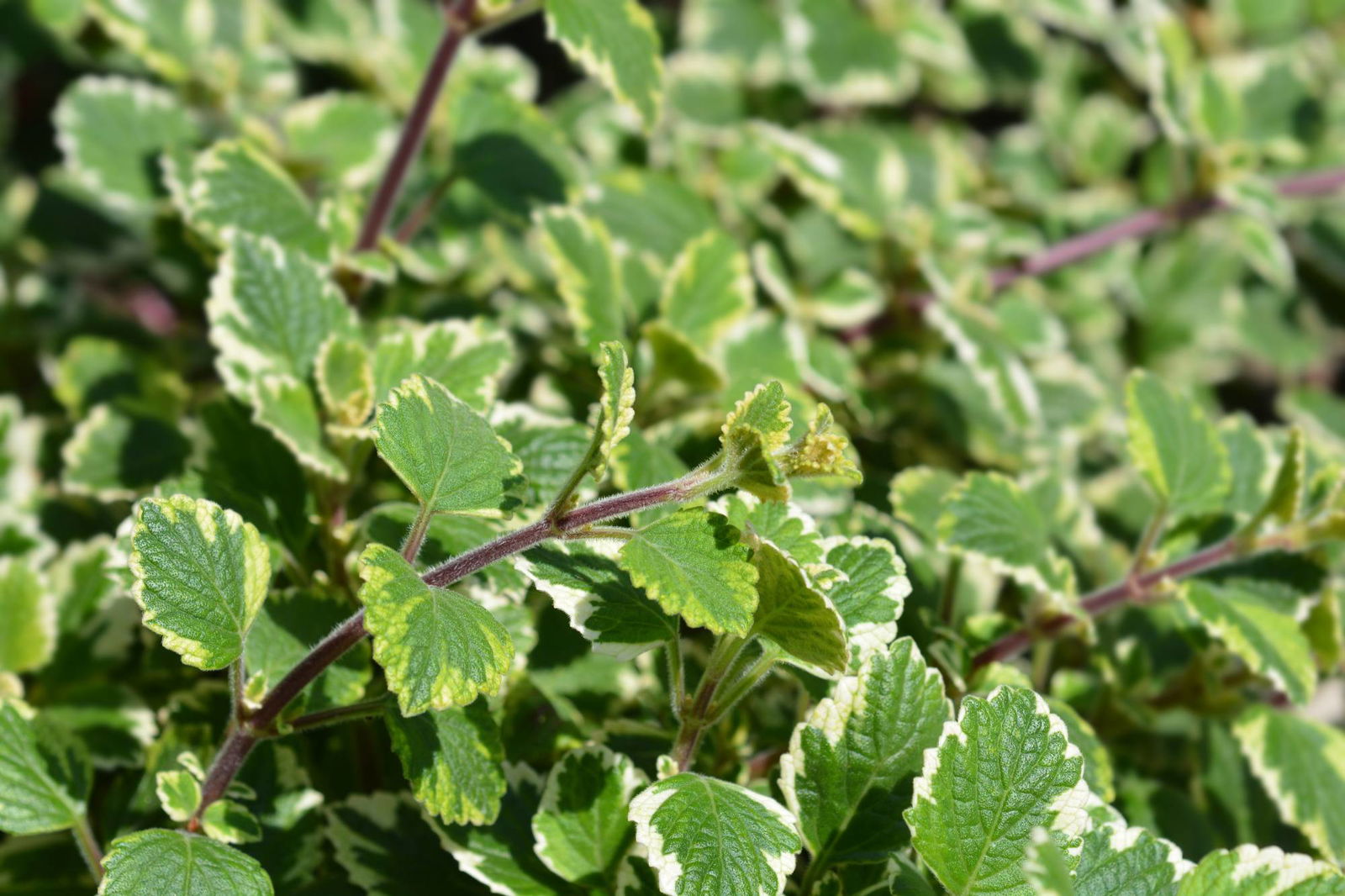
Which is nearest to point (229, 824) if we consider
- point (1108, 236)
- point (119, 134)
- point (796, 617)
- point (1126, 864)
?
point (796, 617)

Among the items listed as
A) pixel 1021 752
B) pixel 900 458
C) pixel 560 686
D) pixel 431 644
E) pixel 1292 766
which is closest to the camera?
pixel 431 644

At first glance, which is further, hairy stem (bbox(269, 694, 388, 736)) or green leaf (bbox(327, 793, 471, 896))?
green leaf (bbox(327, 793, 471, 896))

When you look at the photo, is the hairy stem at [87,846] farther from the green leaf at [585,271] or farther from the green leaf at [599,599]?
the green leaf at [585,271]

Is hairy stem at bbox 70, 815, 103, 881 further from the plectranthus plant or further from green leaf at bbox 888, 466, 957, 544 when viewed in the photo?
green leaf at bbox 888, 466, 957, 544

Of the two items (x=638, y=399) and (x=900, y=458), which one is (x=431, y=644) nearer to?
(x=638, y=399)

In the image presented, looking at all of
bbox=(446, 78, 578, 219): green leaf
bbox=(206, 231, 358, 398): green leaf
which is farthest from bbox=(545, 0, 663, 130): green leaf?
bbox=(206, 231, 358, 398): green leaf

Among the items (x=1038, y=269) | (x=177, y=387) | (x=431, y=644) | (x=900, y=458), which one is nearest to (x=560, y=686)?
(x=431, y=644)
